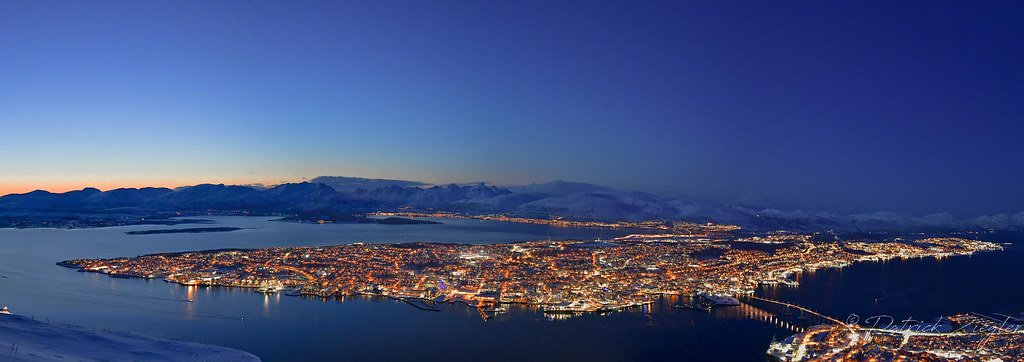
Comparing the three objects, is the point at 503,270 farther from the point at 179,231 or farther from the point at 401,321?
the point at 179,231

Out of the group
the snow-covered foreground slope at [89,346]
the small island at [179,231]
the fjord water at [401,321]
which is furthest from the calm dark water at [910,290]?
the small island at [179,231]

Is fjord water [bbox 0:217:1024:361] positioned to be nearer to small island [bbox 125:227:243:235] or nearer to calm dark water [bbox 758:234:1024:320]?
calm dark water [bbox 758:234:1024:320]

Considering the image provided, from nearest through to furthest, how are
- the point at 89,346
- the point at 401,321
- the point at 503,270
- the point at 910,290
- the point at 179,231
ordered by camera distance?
the point at 89,346
the point at 401,321
the point at 910,290
the point at 503,270
the point at 179,231

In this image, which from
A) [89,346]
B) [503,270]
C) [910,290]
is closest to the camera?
[89,346]

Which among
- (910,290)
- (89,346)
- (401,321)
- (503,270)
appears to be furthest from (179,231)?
(910,290)

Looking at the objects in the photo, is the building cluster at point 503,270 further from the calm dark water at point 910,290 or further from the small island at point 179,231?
the small island at point 179,231

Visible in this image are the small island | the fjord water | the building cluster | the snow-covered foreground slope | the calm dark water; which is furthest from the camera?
the small island

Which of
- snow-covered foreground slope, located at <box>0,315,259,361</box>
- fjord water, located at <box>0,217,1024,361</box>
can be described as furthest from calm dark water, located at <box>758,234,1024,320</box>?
snow-covered foreground slope, located at <box>0,315,259,361</box>

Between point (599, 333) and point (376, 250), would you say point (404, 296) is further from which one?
point (376, 250)
